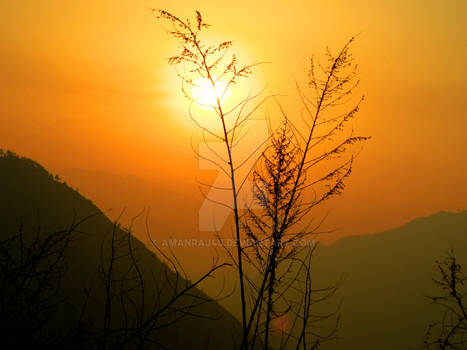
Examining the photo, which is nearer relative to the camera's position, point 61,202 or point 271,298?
point 271,298

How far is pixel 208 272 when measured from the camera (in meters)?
1.62

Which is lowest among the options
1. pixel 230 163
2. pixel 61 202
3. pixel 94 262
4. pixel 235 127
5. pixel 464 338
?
pixel 464 338

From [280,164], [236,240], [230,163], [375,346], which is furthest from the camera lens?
[375,346]

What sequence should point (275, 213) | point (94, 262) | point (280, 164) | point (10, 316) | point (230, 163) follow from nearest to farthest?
point (10, 316) < point (230, 163) < point (275, 213) < point (280, 164) < point (94, 262)

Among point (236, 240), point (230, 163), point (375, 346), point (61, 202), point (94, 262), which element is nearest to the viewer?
point (236, 240)

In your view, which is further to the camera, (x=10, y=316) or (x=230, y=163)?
(x=230, y=163)

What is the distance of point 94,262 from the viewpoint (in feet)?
186

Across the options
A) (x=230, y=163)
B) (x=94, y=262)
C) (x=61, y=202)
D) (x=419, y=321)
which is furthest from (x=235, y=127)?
(x=419, y=321)

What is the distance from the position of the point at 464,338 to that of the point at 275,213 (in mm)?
1595

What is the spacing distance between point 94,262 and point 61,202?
784 inches

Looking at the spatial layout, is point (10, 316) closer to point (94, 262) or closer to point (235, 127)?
point (235, 127)

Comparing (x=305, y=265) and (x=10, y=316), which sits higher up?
(x=305, y=265)

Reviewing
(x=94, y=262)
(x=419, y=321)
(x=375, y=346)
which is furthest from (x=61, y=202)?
(x=419, y=321)

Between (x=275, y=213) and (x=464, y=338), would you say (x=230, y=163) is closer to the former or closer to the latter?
(x=275, y=213)
